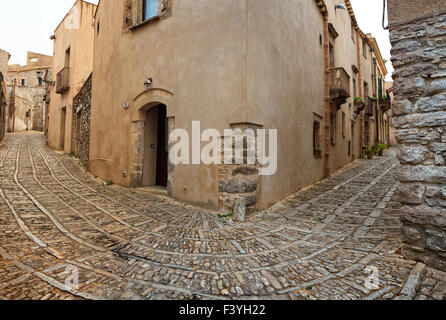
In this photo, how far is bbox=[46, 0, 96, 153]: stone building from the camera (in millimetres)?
11930

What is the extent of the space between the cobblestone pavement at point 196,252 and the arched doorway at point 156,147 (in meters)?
1.48

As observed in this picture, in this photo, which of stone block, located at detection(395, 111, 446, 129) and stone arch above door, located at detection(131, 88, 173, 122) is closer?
stone block, located at detection(395, 111, 446, 129)

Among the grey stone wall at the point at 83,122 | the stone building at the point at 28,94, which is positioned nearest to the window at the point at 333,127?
the grey stone wall at the point at 83,122

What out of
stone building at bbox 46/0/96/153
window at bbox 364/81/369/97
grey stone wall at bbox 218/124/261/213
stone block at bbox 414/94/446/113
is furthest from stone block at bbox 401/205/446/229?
window at bbox 364/81/369/97

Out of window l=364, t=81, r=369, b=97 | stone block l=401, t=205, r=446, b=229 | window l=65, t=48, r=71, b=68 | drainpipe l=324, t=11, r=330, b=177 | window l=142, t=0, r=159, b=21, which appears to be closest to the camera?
stone block l=401, t=205, r=446, b=229

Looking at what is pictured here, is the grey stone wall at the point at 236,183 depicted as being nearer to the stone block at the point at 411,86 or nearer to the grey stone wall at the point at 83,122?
the stone block at the point at 411,86

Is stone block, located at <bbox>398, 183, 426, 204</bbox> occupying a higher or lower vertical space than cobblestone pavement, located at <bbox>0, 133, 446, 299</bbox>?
higher

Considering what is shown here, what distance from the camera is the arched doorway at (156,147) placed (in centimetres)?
649

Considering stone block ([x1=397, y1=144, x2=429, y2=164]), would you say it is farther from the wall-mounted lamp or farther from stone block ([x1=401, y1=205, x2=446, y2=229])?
the wall-mounted lamp

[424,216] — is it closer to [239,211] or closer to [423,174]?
[423,174]

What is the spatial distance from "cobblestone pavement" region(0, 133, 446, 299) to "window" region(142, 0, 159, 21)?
15.7 ft

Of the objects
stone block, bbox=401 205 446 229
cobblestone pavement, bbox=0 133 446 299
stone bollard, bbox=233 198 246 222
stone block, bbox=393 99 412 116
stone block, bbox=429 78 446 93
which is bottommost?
cobblestone pavement, bbox=0 133 446 299

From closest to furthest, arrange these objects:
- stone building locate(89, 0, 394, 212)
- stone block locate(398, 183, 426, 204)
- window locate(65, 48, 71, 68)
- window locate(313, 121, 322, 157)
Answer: stone block locate(398, 183, 426, 204), stone building locate(89, 0, 394, 212), window locate(313, 121, 322, 157), window locate(65, 48, 71, 68)

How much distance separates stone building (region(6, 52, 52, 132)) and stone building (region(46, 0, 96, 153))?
1111 cm
